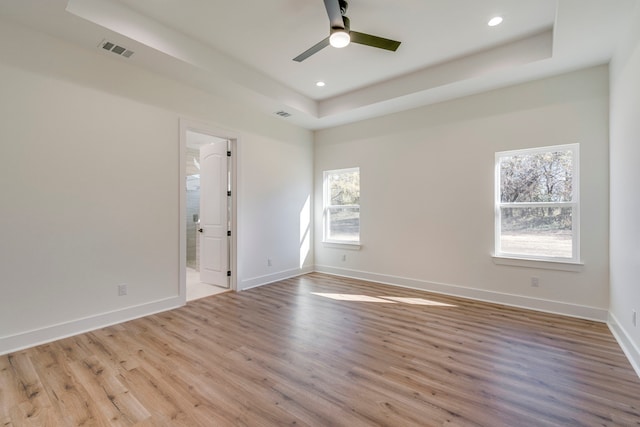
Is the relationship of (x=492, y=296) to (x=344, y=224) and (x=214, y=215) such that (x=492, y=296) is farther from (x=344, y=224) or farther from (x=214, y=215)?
(x=214, y=215)

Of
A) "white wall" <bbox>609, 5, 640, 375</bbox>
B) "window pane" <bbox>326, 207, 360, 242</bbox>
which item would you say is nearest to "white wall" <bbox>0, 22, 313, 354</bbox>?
"window pane" <bbox>326, 207, 360, 242</bbox>

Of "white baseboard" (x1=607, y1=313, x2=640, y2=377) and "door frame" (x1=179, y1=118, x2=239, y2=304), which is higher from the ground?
"door frame" (x1=179, y1=118, x2=239, y2=304)

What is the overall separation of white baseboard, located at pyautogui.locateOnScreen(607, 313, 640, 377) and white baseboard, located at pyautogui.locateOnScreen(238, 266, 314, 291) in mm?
4337

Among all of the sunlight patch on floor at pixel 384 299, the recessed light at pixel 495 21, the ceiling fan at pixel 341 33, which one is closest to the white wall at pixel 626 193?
the recessed light at pixel 495 21

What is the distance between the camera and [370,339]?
2.87 meters

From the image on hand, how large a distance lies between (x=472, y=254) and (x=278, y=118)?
3835 millimetres

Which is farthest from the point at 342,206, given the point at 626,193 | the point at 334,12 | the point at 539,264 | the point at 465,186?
the point at 626,193

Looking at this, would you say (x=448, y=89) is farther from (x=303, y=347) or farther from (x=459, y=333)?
(x=303, y=347)

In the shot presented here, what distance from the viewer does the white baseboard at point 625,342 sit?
2309mm

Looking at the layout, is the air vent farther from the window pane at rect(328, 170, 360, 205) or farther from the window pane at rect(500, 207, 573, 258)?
the window pane at rect(500, 207, 573, 258)

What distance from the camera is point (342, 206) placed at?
5695 mm

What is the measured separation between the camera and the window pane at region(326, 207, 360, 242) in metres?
5.52

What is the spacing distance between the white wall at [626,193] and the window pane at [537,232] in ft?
1.46

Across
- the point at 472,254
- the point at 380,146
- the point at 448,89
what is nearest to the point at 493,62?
the point at 448,89
